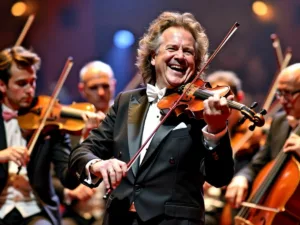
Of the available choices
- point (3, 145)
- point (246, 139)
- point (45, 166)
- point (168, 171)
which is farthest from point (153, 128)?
point (246, 139)

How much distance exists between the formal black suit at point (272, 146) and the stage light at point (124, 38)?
3714 millimetres

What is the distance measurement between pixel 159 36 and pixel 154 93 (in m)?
0.29

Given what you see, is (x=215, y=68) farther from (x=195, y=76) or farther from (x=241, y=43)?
(x=195, y=76)

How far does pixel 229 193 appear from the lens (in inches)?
143

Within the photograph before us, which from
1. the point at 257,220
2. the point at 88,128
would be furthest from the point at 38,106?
the point at 257,220

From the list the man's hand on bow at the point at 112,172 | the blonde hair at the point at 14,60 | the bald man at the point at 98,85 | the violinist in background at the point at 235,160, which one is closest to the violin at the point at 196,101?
Answer: the man's hand on bow at the point at 112,172

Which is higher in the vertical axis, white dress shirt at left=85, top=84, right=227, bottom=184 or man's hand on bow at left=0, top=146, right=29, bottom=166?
white dress shirt at left=85, top=84, right=227, bottom=184

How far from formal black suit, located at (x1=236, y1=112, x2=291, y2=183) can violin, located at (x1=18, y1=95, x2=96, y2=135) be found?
1.04 metres

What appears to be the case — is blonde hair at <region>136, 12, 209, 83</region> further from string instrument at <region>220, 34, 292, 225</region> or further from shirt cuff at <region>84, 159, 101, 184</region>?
string instrument at <region>220, 34, 292, 225</region>

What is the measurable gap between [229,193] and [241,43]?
3.74 metres

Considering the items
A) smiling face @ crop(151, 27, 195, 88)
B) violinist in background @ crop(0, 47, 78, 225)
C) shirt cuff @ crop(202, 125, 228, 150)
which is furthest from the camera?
violinist in background @ crop(0, 47, 78, 225)

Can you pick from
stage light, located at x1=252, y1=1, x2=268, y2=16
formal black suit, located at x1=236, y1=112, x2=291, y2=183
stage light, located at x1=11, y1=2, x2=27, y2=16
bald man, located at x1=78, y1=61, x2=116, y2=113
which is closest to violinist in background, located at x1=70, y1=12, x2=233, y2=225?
formal black suit, located at x1=236, y1=112, x2=291, y2=183

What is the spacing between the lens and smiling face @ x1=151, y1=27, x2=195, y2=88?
2.62 m

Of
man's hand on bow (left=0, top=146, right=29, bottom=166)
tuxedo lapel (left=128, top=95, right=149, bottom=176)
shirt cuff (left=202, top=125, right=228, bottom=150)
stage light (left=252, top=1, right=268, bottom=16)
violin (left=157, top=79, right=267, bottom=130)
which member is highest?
stage light (left=252, top=1, right=268, bottom=16)
